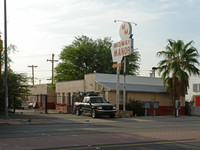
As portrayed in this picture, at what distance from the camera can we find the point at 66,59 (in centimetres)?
5806

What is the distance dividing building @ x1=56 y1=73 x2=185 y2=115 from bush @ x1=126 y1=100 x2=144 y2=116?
1.05 metres

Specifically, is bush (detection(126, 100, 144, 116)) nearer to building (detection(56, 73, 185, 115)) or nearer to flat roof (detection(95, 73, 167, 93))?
building (detection(56, 73, 185, 115))

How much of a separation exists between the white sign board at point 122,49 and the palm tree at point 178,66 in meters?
5.33

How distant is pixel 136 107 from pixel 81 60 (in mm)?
27278

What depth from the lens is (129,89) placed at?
33.7 meters

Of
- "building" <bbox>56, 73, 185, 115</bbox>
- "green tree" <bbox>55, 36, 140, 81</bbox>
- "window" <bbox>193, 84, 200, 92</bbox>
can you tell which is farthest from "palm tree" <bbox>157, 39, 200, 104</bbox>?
"green tree" <bbox>55, 36, 140, 81</bbox>

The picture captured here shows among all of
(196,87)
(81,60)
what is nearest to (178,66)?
(196,87)

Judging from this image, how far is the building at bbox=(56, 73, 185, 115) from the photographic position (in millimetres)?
33406

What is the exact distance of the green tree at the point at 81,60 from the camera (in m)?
57.0

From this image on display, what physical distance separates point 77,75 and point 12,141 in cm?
4484

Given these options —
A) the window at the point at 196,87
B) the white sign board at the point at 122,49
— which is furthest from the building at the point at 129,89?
the window at the point at 196,87

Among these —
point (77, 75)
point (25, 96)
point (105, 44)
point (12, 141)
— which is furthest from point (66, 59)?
point (12, 141)

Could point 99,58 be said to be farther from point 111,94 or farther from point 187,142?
point 187,142

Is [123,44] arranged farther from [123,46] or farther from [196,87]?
[196,87]
